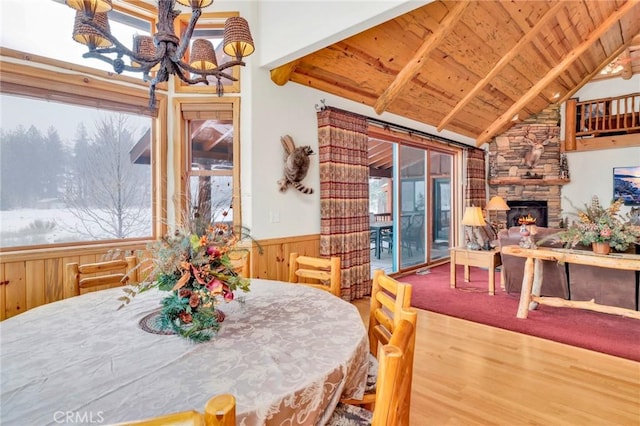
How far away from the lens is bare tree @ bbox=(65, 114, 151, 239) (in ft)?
9.16

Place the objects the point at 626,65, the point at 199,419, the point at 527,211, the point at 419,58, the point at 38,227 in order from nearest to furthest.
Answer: the point at 199,419 < the point at 38,227 < the point at 419,58 < the point at 626,65 < the point at 527,211

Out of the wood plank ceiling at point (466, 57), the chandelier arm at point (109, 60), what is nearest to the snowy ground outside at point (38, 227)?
the chandelier arm at point (109, 60)

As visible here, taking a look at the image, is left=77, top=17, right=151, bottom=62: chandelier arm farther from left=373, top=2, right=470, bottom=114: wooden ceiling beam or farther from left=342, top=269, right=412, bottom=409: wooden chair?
left=373, top=2, right=470, bottom=114: wooden ceiling beam

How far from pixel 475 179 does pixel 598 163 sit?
2.65m

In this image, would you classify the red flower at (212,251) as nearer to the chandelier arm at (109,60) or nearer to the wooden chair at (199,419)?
the wooden chair at (199,419)

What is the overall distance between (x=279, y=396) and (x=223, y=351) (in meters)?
0.33

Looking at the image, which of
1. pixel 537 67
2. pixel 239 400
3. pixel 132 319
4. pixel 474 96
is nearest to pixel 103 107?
pixel 132 319

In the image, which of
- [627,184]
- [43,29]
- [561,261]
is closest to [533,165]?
[627,184]

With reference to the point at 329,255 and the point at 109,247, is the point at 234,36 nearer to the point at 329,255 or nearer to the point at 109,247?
the point at 109,247

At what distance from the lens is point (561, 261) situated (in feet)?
10.5

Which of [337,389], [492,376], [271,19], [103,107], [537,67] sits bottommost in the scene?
[492,376]

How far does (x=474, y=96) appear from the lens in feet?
17.3

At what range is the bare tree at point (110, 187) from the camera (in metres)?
2.79

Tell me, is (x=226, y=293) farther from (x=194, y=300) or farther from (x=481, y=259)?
(x=481, y=259)
